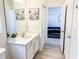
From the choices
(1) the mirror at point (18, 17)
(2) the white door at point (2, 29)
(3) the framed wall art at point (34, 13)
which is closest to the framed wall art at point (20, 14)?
(1) the mirror at point (18, 17)

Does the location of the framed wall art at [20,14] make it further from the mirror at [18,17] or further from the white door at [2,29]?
the white door at [2,29]

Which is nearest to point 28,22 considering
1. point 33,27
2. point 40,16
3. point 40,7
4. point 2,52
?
point 33,27

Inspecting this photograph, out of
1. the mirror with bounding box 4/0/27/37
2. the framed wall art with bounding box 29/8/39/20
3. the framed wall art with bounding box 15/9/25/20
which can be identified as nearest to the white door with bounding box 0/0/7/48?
the mirror with bounding box 4/0/27/37

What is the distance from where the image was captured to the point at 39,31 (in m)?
3.63

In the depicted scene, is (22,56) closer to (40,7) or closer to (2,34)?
(2,34)

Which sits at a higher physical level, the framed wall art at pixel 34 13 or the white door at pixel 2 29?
the framed wall art at pixel 34 13

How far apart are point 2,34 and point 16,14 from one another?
123 cm

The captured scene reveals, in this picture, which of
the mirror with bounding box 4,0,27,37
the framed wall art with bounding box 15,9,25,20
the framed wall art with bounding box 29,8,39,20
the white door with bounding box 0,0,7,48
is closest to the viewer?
the white door with bounding box 0,0,7,48

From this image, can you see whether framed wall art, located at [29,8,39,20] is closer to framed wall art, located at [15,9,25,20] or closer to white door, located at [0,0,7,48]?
framed wall art, located at [15,9,25,20]

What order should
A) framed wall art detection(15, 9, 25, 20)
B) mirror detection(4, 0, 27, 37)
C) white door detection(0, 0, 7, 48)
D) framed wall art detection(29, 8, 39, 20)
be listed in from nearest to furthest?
white door detection(0, 0, 7, 48) → mirror detection(4, 0, 27, 37) → framed wall art detection(15, 9, 25, 20) → framed wall art detection(29, 8, 39, 20)

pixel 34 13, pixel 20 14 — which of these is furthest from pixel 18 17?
pixel 34 13

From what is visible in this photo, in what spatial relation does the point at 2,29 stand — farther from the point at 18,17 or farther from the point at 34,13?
the point at 34,13

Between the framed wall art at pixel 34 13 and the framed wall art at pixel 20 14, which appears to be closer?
the framed wall art at pixel 20 14

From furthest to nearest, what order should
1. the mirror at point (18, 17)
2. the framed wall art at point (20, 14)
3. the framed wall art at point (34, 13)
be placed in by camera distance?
the framed wall art at point (34, 13) → the framed wall art at point (20, 14) → the mirror at point (18, 17)
